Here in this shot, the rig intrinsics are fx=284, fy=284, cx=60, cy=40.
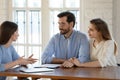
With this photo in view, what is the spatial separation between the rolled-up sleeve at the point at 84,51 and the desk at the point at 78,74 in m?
0.36

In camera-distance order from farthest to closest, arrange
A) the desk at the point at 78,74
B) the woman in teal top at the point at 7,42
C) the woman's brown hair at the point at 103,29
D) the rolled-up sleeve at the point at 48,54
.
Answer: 1. the rolled-up sleeve at the point at 48,54
2. the woman's brown hair at the point at 103,29
3. the woman in teal top at the point at 7,42
4. the desk at the point at 78,74

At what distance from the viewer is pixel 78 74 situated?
262cm

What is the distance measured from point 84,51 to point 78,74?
2.35 ft

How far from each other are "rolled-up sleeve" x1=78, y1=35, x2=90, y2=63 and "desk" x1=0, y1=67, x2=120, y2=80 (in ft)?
1.17

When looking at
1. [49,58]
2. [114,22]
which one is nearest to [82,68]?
[49,58]

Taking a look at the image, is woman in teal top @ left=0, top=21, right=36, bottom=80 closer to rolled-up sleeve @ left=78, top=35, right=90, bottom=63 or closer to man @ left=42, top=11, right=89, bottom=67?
man @ left=42, top=11, right=89, bottom=67

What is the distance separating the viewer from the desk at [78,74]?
2.50 meters

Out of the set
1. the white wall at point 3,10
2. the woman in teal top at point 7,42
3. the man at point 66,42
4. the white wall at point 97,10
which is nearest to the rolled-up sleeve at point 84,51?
the man at point 66,42

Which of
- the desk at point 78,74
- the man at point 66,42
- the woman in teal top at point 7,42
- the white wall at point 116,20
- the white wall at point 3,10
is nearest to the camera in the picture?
the desk at point 78,74

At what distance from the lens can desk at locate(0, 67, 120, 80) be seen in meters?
2.50

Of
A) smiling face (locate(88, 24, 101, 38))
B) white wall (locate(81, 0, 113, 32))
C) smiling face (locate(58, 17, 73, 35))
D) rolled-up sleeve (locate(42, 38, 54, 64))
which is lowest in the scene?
rolled-up sleeve (locate(42, 38, 54, 64))

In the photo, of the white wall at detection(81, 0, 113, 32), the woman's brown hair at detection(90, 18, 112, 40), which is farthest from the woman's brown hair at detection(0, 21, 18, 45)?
the white wall at detection(81, 0, 113, 32)

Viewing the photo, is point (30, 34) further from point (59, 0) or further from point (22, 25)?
point (59, 0)

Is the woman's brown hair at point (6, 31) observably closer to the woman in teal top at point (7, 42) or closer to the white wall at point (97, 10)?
the woman in teal top at point (7, 42)
